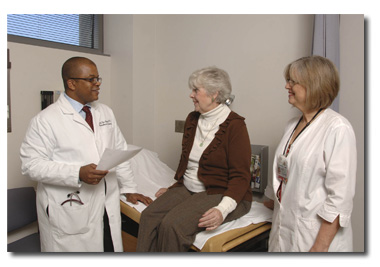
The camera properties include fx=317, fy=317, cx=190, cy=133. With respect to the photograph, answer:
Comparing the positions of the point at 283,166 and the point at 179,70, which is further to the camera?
the point at 179,70

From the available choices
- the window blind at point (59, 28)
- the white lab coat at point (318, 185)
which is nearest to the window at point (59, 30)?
the window blind at point (59, 28)

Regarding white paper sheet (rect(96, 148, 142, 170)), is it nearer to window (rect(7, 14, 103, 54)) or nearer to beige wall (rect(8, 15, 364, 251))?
beige wall (rect(8, 15, 364, 251))

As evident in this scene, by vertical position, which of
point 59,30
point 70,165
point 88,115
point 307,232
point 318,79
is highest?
point 59,30

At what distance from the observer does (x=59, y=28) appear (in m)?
3.10

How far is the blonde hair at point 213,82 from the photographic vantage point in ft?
6.49

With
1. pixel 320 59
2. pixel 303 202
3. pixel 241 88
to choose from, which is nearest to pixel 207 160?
pixel 303 202

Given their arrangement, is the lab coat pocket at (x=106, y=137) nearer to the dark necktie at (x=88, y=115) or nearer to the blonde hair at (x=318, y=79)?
the dark necktie at (x=88, y=115)

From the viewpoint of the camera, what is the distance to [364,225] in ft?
7.07

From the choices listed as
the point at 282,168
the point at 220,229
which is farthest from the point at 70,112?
the point at 282,168

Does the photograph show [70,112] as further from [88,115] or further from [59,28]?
[59,28]

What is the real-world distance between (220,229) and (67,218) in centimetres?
86

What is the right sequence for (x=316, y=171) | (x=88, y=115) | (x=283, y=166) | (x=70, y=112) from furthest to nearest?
1. (x=88, y=115)
2. (x=70, y=112)
3. (x=283, y=166)
4. (x=316, y=171)

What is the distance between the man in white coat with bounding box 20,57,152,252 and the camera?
172 cm
